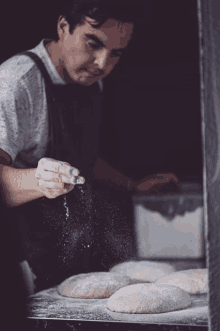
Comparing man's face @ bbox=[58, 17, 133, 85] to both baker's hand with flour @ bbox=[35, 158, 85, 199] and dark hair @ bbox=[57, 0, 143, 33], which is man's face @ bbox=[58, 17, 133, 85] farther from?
baker's hand with flour @ bbox=[35, 158, 85, 199]

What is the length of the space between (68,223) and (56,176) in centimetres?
31

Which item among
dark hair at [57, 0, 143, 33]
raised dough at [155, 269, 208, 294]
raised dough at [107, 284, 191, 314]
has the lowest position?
raised dough at [155, 269, 208, 294]

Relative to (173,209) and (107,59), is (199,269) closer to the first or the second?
(173,209)

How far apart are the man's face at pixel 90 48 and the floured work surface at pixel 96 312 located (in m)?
0.73

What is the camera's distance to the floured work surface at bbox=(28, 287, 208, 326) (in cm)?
84

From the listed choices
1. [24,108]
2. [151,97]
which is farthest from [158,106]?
[24,108]

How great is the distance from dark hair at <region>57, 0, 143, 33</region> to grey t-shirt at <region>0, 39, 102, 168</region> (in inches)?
6.1

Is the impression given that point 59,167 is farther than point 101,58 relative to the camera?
No

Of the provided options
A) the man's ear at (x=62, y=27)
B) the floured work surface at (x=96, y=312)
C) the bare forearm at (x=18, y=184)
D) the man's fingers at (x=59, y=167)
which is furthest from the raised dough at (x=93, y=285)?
the man's ear at (x=62, y=27)

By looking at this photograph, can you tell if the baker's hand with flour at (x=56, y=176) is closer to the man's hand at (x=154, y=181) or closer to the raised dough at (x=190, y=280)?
the man's hand at (x=154, y=181)

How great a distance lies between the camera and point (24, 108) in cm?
109

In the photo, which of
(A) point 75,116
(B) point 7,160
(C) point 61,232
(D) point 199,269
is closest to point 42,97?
(A) point 75,116

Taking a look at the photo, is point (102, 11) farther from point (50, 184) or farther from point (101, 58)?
point (50, 184)

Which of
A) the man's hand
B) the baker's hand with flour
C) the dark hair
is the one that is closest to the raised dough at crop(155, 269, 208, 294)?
the man's hand
